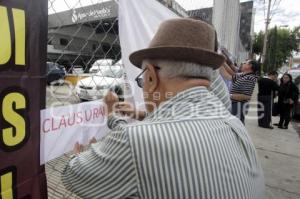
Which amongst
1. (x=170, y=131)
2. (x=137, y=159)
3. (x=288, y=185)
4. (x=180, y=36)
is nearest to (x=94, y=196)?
(x=137, y=159)

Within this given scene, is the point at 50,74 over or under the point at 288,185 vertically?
over

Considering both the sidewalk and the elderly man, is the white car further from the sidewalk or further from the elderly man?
the sidewalk

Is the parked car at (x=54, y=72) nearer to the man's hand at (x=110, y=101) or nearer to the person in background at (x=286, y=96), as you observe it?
the man's hand at (x=110, y=101)

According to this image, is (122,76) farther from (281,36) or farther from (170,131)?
(281,36)

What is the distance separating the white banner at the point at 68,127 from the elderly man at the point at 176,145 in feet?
0.97

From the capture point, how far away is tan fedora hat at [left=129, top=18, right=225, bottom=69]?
1016mm

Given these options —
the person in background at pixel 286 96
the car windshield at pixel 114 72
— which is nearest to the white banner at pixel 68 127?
the car windshield at pixel 114 72

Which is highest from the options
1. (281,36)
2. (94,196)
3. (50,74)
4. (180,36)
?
(281,36)

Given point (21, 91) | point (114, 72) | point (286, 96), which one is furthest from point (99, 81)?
point (286, 96)

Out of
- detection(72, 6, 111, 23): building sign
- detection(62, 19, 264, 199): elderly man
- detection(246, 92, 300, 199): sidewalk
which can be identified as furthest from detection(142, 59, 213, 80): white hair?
detection(246, 92, 300, 199): sidewalk

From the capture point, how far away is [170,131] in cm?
88

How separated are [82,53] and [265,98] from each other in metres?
6.25

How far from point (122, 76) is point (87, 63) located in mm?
359

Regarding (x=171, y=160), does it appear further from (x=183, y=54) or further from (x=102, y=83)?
(x=102, y=83)
